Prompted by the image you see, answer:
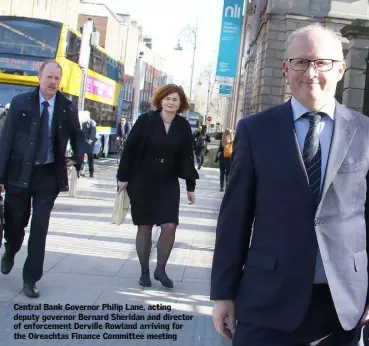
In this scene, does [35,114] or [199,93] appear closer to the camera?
[35,114]

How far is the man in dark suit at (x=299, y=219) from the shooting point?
2475 millimetres

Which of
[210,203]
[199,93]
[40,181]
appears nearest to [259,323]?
[40,181]

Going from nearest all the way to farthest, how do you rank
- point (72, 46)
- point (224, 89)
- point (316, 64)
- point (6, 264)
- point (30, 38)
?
point (316, 64), point (6, 264), point (30, 38), point (72, 46), point (224, 89)

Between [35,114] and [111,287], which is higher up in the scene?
[35,114]

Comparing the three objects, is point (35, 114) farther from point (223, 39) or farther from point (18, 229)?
point (223, 39)

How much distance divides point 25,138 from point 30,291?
1.34 meters

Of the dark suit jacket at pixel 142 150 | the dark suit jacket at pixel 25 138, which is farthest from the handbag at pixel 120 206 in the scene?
the dark suit jacket at pixel 25 138

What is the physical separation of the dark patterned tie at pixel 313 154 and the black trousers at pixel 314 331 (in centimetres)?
39

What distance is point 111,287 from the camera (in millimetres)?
6359

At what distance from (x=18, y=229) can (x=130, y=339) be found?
169 centimetres

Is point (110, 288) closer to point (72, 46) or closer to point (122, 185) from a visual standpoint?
point (122, 185)

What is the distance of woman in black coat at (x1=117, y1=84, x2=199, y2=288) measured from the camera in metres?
6.36

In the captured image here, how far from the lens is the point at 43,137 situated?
573 centimetres

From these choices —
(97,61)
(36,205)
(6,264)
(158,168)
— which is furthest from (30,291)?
(97,61)
